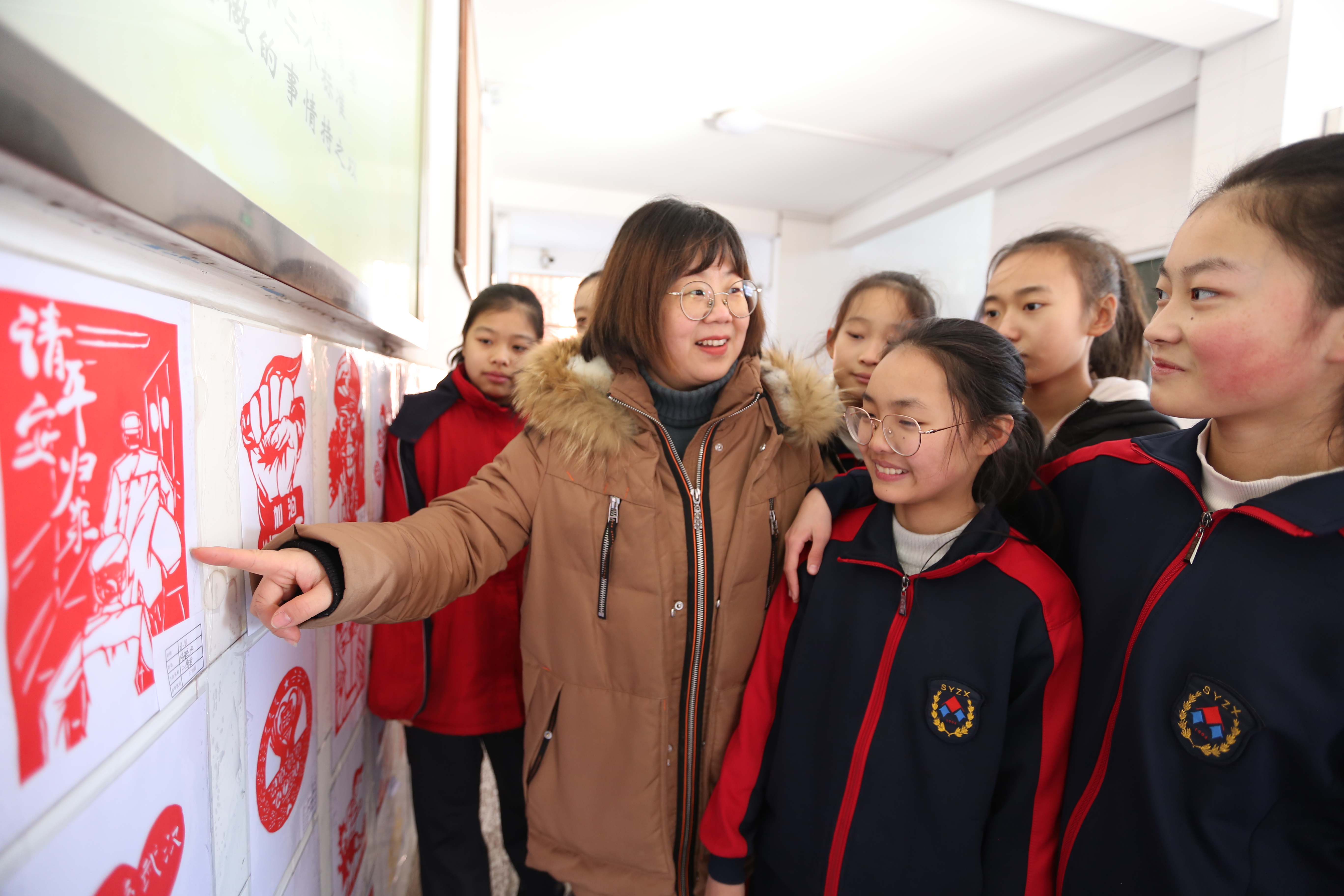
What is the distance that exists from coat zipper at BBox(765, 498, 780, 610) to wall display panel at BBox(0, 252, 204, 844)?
2.71ft

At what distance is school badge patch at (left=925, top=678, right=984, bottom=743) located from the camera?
2.94 ft

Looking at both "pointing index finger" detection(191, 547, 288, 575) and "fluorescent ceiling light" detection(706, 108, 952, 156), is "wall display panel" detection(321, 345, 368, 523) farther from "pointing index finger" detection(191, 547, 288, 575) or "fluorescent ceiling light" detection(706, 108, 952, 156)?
"fluorescent ceiling light" detection(706, 108, 952, 156)

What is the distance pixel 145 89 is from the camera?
1.28 ft

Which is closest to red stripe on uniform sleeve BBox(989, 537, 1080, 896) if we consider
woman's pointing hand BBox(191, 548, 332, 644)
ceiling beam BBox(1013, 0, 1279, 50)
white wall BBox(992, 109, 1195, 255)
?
woman's pointing hand BBox(191, 548, 332, 644)

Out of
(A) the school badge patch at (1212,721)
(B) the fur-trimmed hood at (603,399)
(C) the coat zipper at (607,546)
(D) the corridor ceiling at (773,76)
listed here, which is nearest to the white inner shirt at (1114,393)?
(B) the fur-trimmed hood at (603,399)

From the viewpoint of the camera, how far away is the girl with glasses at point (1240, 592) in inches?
26.7

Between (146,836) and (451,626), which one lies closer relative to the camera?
(146,836)

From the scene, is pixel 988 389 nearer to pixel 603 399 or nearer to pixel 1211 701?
pixel 1211 701

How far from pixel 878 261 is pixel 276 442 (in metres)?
6.78

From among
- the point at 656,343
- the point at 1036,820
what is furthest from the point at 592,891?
the point at 656,343

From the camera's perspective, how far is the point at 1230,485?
782 mm

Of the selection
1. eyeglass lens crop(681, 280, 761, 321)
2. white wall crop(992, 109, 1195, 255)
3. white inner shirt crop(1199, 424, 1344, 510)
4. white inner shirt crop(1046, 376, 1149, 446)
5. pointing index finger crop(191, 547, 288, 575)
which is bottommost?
pointing index finger crop(191, 547, 288, 575)

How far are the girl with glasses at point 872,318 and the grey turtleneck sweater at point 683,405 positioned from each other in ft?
1.54

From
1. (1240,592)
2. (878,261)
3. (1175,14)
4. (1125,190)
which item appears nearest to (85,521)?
(1240,592)
